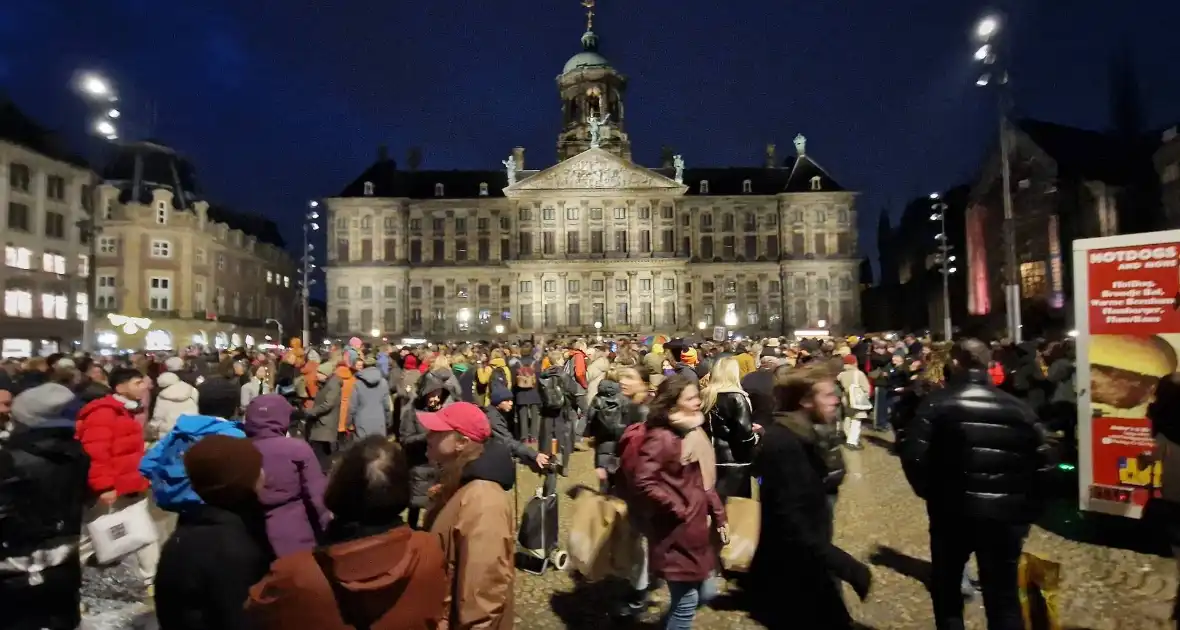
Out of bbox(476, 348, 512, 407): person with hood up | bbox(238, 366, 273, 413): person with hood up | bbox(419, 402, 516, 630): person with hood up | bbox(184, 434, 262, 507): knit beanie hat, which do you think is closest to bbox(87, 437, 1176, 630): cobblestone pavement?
bbox(419, 402, 516, 630): person with hood up

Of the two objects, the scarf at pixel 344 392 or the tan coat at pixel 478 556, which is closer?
the tan coat at pixel 478 556

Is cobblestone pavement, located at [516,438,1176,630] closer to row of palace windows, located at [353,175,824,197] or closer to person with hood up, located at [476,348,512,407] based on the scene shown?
person with hood up, located at [476,348,512,407]

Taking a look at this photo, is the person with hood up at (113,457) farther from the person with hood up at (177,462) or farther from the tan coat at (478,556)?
the tan coat at (478,556)

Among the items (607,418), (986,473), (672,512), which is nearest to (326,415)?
(607,418)

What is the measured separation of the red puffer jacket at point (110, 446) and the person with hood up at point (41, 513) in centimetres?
116

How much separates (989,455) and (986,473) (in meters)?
0.10

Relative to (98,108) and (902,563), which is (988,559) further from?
(98,108)

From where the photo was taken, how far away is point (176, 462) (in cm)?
393

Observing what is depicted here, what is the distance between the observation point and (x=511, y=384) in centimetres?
1385

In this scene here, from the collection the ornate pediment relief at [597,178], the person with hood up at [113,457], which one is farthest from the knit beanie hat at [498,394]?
the ornate pediment relief at [597,178]

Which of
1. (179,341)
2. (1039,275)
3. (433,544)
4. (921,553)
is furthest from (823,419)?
(179,341)

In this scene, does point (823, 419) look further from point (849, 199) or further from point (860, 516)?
point (849, 199)

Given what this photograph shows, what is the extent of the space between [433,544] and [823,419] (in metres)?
2.11

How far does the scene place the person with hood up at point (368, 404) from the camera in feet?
28.7
